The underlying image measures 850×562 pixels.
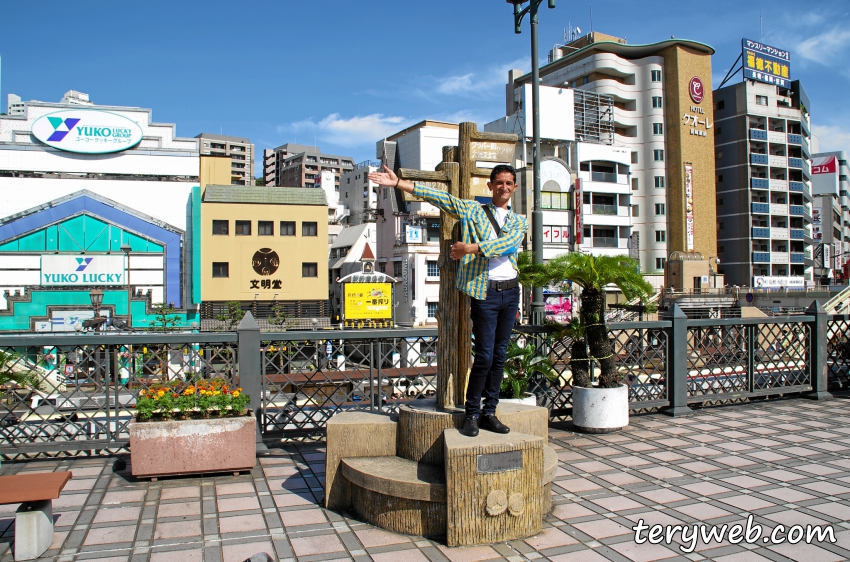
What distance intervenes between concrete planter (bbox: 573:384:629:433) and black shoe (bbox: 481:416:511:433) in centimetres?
311

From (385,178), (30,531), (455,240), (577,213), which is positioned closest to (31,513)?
(30,531)

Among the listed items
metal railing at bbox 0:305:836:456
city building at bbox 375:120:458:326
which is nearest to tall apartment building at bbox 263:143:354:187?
city building at bbox 375:120:458:326

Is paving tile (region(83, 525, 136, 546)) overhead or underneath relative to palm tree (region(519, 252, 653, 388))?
underneath

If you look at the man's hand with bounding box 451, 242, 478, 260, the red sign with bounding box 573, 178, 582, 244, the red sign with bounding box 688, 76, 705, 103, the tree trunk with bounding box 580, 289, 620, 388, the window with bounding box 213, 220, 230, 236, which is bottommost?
the tree trunk with bounding box 580, 289, 620, 388

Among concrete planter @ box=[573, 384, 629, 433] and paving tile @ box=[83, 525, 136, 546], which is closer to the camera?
A: paving tile @ box=[83, 525, 136, 546]

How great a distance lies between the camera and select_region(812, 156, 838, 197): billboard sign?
240ft

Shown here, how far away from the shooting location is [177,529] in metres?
4.66

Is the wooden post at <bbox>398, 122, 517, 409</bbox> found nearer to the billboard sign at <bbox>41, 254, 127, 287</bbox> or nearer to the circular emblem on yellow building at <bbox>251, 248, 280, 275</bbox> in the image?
the billboard sign at <bbox>41, 254, 127, 287</bbox>

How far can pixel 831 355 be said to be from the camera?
35.6ft

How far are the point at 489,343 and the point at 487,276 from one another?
524 mm

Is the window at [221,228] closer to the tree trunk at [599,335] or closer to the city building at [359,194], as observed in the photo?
the city building at [359,194]

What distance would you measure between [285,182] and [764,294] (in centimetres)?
8594

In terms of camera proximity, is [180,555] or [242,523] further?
[242,523]

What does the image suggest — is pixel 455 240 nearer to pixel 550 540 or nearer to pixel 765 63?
pixel 550 540
